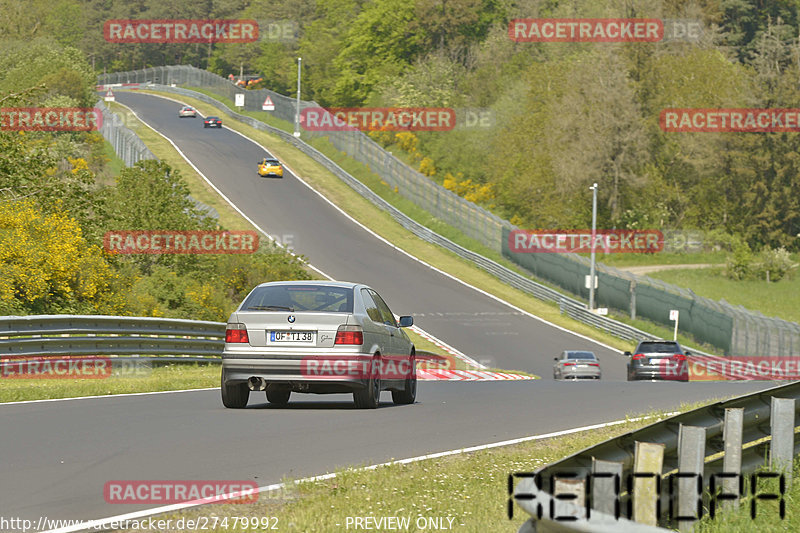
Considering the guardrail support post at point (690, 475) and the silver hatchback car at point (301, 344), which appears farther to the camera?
the silver hatchback car at point (301, 344)

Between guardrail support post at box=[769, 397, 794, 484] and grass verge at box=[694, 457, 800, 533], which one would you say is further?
guardrail support post at box=[769, 397, 794, 484]

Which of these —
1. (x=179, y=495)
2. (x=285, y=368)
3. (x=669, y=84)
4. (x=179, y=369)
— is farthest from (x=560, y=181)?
(x=179, y=495)

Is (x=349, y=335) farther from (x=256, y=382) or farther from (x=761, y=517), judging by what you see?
(x=761, y=517)

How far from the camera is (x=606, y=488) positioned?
566cm

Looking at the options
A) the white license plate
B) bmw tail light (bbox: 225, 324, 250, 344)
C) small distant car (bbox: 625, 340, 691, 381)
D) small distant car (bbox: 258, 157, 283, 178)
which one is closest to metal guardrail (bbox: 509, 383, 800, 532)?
the white license plate

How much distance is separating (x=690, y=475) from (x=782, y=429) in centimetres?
240

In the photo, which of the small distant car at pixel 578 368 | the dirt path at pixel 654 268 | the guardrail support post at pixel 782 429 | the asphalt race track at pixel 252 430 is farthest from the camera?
the dirt path at pixel 654 268

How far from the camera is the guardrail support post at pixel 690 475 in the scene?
7.02m

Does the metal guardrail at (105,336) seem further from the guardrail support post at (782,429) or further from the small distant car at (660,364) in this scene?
the guardrail support post at (782,429)

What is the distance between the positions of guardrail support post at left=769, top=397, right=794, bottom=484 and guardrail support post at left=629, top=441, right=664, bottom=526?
2.89 metres

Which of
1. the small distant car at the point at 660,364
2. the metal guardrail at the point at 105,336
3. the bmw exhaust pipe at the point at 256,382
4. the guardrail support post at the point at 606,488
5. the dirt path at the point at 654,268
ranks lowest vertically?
the small distant car at the point at 660,364

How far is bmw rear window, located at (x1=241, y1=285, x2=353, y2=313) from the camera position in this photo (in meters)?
15.0

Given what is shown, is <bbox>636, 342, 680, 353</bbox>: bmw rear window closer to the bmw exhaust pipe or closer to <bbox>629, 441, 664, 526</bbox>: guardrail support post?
the bmw exhaust pipe

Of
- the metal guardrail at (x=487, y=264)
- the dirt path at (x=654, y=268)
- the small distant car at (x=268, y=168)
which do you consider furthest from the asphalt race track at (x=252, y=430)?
the small distant car at (x=268, y=168)
